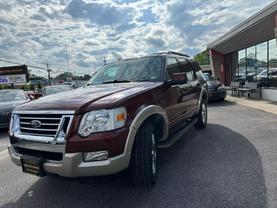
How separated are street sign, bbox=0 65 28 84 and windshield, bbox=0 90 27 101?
20.9 metres

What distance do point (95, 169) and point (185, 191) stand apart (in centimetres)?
134

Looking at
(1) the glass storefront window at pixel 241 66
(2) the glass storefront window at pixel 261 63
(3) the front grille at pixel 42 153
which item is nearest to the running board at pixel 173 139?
(3) the front grille at pixel 42 153

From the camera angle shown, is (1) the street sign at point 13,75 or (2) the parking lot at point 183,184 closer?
(2) the parking lot at point 183,184

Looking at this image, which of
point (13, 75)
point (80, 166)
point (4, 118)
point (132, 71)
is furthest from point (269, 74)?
point (13, 75)

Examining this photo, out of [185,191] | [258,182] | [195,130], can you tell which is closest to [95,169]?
[185,191]

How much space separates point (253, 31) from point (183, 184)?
497 inches

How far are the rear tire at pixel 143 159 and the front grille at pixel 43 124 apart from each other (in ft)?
3.14

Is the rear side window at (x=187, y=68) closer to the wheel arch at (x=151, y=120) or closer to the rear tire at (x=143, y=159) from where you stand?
the wheel arch at (x=151, y=120)

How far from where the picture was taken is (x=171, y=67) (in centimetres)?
512

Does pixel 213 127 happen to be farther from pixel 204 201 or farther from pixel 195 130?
pixel 204 201

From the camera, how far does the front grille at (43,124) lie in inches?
125

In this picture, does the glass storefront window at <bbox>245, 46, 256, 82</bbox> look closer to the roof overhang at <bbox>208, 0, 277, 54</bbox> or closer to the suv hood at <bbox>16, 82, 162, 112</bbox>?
the roof overhang at <bbox>208, 0, 277, 54</bbox>

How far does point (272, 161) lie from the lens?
4.75 m

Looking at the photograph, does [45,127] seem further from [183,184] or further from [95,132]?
[183,184]
